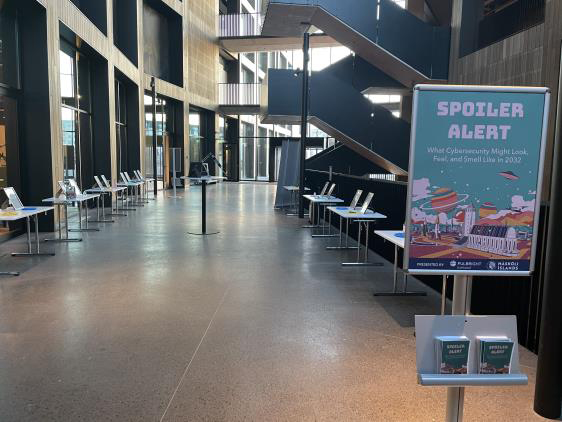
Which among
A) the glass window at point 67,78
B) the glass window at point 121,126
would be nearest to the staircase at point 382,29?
the glass window at point 67,78

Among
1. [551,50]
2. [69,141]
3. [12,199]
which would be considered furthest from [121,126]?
[551,50]

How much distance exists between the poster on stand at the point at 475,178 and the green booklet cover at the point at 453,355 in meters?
0.28

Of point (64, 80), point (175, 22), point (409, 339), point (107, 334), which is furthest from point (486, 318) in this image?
point (175, 22)

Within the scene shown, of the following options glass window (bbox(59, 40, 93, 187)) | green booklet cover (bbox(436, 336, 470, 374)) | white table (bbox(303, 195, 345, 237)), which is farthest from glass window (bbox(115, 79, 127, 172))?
green booklet cover (bbox(436, 336, 470, 374))

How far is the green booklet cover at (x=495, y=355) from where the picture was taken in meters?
1.85

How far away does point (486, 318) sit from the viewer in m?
1.88

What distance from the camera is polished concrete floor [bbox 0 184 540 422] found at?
281cm

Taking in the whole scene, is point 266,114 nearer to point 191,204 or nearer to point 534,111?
point 191,204

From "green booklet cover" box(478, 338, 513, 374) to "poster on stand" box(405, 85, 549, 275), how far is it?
0.92 feet

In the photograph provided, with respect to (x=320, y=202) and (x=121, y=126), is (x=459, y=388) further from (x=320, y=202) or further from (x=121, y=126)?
(x=121, y=126)

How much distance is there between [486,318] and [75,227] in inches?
384

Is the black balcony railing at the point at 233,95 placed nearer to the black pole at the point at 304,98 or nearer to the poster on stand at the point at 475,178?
the black pole at the point at 304,98

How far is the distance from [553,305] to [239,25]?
25746 millimetres

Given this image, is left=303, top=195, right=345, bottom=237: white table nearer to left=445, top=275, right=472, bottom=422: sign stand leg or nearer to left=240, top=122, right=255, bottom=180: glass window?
left=445, top=275, right=472, bottom=422: sign stand leg
